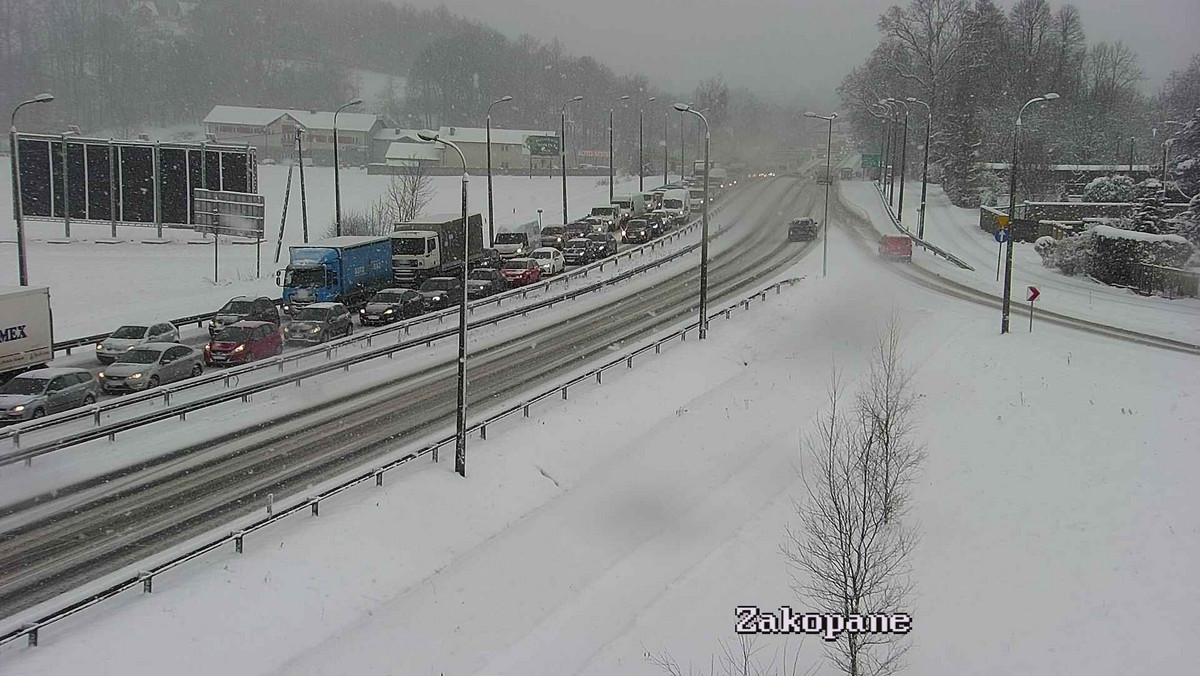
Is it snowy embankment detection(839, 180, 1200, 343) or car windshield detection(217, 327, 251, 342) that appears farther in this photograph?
snowy embankment detection(839, 180, 1200, 343)

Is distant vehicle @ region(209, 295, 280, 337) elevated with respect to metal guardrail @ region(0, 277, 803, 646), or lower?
elevated

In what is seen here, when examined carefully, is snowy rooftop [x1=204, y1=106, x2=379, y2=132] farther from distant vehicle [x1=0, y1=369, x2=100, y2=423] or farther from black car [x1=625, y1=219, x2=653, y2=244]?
distant vehicle [x1=0, y1=369, x2=100, y2=423]

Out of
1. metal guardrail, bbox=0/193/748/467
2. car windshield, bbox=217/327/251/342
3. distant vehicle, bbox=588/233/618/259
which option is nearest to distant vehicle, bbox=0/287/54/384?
metal guardrail, bbox=0/193/748/467

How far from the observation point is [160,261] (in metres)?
48.9

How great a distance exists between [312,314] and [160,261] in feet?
71.5

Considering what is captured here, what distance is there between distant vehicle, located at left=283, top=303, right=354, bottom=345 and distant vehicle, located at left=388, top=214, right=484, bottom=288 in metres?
7.50

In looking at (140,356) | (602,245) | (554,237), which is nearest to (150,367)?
(140,356)

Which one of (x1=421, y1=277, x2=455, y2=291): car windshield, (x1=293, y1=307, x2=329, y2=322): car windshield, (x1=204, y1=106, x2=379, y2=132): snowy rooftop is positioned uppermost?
(x1=204, y1=106, x2=379, y2=132): snowy rooftop

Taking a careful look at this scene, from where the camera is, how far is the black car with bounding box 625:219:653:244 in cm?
5722

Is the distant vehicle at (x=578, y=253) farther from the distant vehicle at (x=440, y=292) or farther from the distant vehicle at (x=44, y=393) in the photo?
the distant vehicle at (x=44, y=393)

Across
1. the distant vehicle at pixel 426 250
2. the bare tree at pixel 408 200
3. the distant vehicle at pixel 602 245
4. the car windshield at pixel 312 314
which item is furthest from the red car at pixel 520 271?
the bare tree at pixel 408 200

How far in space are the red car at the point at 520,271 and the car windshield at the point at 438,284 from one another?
4.30 m

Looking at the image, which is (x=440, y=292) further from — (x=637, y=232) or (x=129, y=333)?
(x=637, y=232)

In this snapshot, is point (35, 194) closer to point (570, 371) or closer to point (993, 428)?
point (570, 371)
